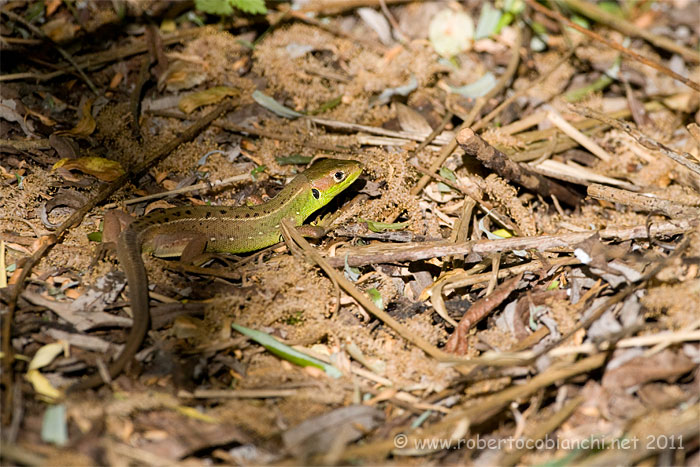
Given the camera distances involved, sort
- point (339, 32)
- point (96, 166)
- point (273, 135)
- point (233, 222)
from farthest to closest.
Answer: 1. point (339, 32)
2. point (273, 135)
3. point (96, 166)
4. point (233, 222)

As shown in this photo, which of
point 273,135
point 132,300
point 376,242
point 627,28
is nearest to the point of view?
point 132,300

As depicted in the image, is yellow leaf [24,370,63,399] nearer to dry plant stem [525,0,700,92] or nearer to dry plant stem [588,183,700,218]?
dry plant stem [588,183,700,218]

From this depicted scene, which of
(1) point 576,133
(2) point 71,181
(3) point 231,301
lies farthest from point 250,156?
(1) point 576,133

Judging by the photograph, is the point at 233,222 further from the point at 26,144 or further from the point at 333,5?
the point at 333,5

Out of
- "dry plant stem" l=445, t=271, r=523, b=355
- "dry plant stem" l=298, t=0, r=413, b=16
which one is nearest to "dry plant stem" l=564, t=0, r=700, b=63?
"dry plant stem" l=298, t=0, r=413, b=16

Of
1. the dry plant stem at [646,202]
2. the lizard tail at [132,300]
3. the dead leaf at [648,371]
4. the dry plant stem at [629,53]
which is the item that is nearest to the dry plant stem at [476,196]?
the dry plant stem at [646,202]

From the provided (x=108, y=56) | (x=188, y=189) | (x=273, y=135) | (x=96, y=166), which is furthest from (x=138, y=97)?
(x=273, y=135)

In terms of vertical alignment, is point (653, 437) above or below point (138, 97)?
below
